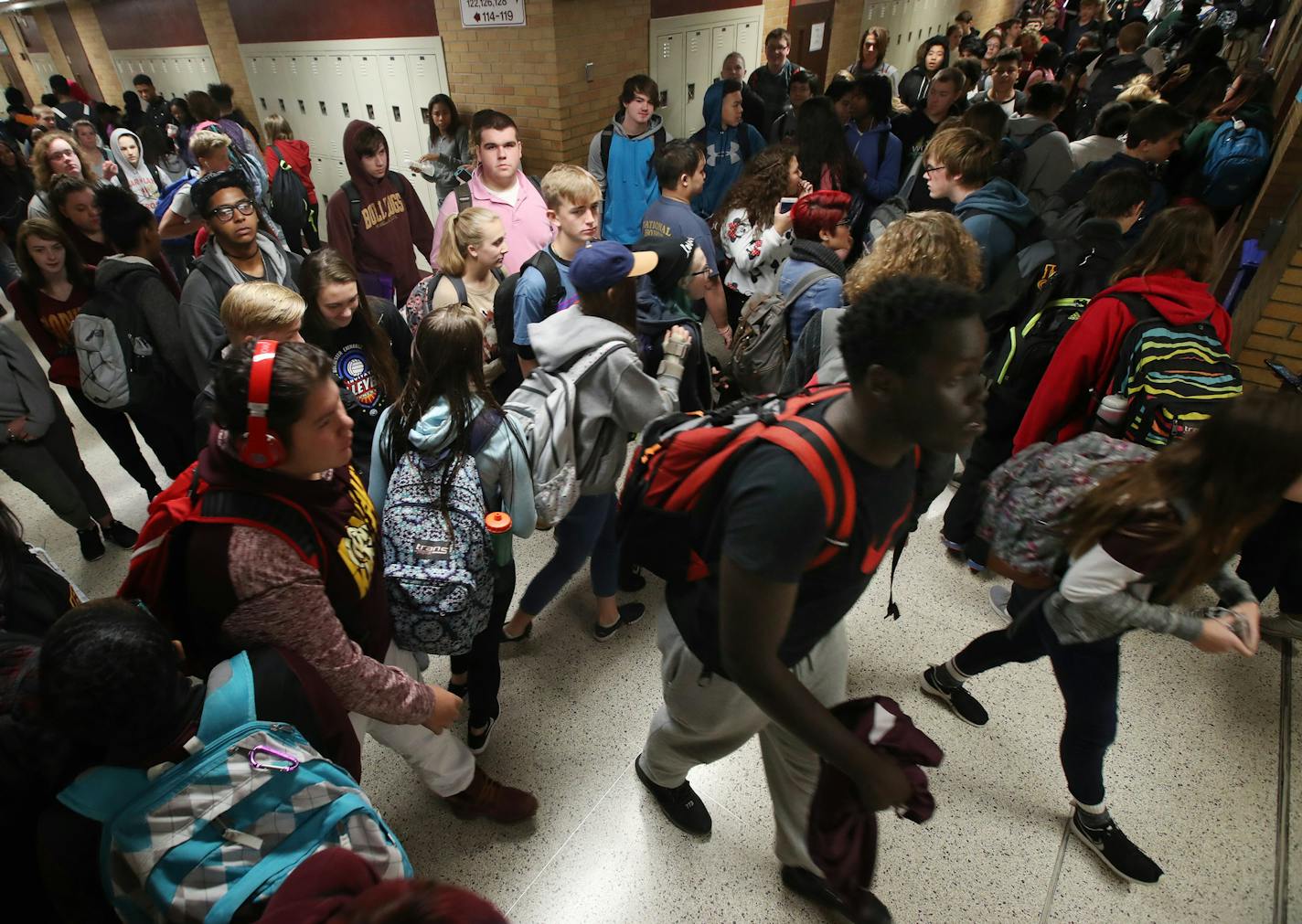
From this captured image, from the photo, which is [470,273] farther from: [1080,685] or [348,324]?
[1080,685]

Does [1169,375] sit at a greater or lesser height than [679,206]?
lesser

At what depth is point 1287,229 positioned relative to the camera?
130 inches

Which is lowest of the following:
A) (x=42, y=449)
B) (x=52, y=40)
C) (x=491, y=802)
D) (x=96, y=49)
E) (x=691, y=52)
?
(x=491, y=802)

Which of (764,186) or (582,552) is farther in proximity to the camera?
(764,186)

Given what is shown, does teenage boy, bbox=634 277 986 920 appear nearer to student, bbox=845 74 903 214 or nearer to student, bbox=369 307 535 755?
student, bbox=369 307 535 755

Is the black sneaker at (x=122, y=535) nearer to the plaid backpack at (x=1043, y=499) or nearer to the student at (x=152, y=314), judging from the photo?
the student at (x=152, y=314)

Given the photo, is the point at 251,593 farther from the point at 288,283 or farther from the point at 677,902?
the point at 288,283

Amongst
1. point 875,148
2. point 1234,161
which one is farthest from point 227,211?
point 1234,161

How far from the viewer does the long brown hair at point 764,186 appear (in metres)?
3.23

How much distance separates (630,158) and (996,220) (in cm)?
252

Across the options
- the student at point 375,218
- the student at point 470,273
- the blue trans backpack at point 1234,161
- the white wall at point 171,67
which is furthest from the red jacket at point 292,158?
the blue trans backpack at point 1234,161

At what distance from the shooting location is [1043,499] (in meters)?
1.71

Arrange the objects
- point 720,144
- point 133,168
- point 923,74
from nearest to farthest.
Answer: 1. point 720,144
2. point 133,168
3. point 923,74

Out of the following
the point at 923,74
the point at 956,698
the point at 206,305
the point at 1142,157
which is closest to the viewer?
the point at 956,698
